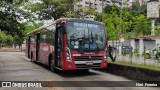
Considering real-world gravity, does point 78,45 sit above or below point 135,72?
above

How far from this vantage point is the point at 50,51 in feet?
56.9

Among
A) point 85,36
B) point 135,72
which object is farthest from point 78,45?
point 135,72

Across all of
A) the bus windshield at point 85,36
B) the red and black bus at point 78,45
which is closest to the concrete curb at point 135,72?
the red and black bus at point 78,45

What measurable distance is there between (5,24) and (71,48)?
9.24 metres

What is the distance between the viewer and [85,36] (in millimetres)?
14992

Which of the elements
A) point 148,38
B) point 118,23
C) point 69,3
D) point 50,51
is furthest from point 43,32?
point 69,3

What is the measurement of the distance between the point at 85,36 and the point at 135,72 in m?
3.15

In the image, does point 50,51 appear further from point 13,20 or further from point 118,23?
point 118,23

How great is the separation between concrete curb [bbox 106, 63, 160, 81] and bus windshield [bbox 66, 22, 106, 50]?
1.56 meters

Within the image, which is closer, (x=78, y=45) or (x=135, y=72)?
(x=135, y=72)

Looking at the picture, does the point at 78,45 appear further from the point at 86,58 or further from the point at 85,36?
the point at 86,58

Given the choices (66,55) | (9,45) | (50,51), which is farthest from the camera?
(9,45)

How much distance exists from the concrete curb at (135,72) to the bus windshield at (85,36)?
1.56 metres

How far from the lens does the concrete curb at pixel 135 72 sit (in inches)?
480
